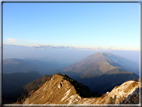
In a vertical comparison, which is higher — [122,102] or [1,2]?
[1,2]

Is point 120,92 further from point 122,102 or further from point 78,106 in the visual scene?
point 78,106

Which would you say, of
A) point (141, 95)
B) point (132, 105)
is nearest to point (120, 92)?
point (132, 105)

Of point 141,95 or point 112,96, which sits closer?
point 141,95

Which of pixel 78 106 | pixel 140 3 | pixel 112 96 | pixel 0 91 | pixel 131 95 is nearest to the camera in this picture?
pixel 140 3

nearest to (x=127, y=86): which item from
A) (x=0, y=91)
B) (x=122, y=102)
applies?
(x=122, y=102)

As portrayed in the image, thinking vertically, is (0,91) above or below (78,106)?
above

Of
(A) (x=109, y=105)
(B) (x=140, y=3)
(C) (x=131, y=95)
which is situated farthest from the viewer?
(A) (x=109, y=105)

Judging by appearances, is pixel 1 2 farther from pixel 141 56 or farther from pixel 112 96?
pixel 112 96

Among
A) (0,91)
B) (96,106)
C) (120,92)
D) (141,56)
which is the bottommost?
(96,106)

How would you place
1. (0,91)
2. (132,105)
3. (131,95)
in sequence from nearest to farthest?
(0,91)
(132,105)
(131,95)
